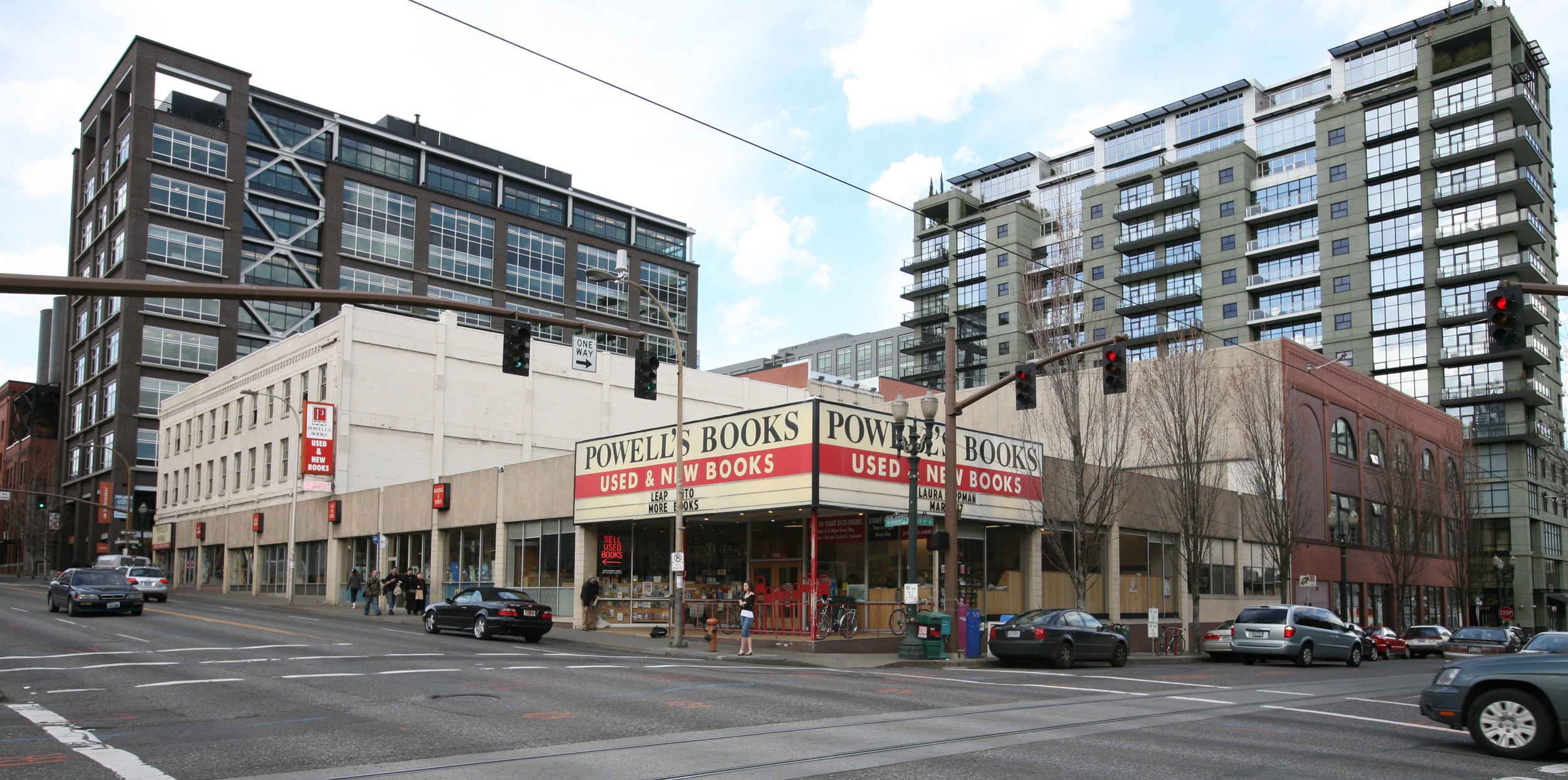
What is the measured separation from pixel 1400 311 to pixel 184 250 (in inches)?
3514

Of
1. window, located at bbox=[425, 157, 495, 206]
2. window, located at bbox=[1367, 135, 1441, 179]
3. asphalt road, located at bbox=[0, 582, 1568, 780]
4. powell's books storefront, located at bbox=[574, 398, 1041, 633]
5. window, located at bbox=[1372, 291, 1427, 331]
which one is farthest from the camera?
window, located at bbox=[425, 157, 495, 206]

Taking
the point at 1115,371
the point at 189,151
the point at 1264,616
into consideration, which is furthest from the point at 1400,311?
the point at 189,151

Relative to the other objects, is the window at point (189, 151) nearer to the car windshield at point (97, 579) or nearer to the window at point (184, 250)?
the window at point (184, 250)

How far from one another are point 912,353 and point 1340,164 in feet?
147

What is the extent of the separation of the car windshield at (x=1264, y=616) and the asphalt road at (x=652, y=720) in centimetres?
671

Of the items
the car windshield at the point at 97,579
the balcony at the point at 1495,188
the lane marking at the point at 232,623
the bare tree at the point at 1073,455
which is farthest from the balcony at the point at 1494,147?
the car windshield at the point at 97,579

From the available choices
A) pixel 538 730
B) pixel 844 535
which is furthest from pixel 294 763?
pixel 844 535

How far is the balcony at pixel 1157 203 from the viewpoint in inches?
3765

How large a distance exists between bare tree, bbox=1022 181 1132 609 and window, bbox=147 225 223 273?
2554 inches

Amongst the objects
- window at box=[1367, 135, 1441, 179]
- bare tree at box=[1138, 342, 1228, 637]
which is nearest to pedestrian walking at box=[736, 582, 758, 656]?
bare tree at box=[1138, 342, 1228, 637]

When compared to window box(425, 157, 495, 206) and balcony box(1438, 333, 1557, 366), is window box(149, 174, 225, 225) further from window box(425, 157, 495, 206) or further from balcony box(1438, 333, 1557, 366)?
balcony box(1438, 333, 1557, 366)

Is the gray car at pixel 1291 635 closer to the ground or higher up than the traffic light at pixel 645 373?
closer to the ground

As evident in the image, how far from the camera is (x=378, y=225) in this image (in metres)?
87.5

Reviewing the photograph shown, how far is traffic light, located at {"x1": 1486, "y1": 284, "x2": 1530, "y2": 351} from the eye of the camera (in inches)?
620
